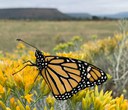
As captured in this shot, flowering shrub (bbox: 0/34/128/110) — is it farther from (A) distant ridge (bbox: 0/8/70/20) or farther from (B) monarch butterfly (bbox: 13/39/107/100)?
(A) distant ridge (bbox: 0/8/70/20)

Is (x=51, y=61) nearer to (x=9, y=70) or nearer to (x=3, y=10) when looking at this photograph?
(x=9, y=70)

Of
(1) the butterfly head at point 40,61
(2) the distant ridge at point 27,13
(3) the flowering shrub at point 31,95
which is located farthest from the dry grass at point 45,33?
(2) the distant ridge at point 27,13

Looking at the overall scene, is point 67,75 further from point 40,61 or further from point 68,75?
point 40,61

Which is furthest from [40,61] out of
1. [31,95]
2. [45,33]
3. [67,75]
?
[45,33]

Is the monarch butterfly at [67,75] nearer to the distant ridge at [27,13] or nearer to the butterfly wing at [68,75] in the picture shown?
the butterfly wing at [68,75]

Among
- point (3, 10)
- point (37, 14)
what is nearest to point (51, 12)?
point (37, 14)

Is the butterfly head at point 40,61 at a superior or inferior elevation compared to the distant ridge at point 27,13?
superior

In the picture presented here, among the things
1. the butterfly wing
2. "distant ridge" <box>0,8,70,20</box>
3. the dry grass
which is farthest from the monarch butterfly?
"distant ridge" <box>0,8,70,20</box>

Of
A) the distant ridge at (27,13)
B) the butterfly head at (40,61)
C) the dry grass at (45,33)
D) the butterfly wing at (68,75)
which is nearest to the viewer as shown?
the butterfly wing at (68,75)
